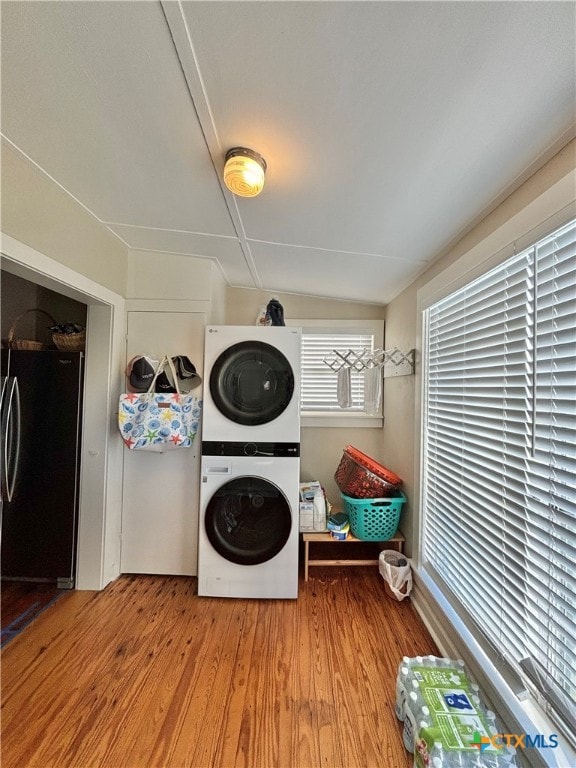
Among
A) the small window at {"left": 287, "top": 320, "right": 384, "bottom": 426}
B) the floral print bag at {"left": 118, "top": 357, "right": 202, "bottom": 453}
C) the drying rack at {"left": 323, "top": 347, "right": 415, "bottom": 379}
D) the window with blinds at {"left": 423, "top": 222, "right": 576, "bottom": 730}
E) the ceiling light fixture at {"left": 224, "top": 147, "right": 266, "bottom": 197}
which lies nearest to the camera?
the window with blinds at {"left": 423, "top": 222, "right": 576, "bottom": 730}

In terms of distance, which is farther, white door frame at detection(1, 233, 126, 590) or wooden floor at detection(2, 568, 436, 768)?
white door frame at detection(1, 233, 126, 590)

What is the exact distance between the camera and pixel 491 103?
2.82ft

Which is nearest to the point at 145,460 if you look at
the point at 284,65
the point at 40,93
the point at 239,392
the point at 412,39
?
the point at 239,392

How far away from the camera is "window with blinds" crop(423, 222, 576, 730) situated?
3.13 ft

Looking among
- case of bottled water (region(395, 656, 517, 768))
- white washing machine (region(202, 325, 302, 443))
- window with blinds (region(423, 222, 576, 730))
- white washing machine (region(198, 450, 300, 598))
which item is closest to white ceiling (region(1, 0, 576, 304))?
window with blinds (region(423, 222, 576, 730))

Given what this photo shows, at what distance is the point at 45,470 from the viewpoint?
6.88ft

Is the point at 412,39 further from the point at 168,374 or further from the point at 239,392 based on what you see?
the point at 168,374

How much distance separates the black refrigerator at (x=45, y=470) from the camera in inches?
82.5

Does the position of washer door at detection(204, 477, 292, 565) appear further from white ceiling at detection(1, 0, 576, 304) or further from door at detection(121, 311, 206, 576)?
white ceiling at detection(1, 0, 576, 304)

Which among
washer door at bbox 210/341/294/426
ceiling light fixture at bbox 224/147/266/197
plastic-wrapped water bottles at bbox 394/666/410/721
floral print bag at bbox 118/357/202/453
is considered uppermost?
ceiling light fixture at bbox 224/147/266/197

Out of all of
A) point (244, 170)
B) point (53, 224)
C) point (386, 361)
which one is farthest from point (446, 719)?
point (53, 224)

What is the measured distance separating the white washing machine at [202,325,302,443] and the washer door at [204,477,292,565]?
329 millimetres

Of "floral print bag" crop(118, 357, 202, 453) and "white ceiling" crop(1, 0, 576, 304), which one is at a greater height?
"white ceiling" crop(1, 0, 576, 304)

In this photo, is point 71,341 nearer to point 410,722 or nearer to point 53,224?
point 53,224
